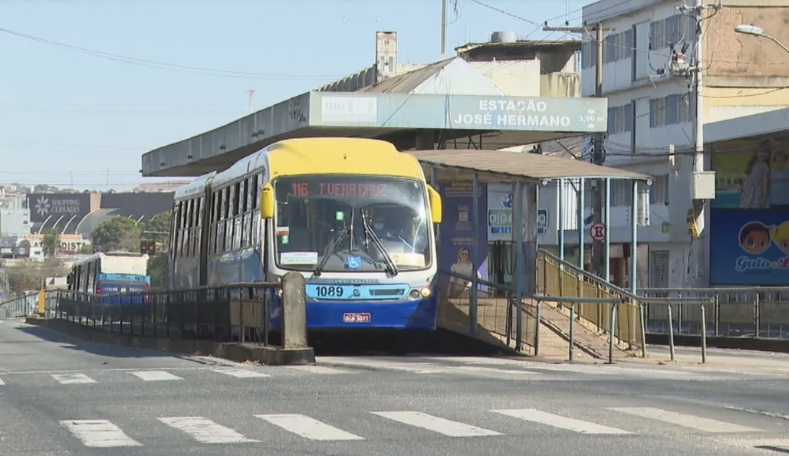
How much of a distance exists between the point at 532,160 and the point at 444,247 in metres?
2.53

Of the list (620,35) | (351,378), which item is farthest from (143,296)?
(620,35)

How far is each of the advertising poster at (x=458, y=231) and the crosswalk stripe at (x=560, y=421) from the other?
46.6 ft

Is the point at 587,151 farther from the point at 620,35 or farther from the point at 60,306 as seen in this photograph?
the point at 60,306

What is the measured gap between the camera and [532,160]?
26391mm

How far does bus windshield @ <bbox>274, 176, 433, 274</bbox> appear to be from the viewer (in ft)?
78.9

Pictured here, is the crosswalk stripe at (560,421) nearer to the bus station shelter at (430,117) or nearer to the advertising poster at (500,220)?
the advertising poster at (500,220)

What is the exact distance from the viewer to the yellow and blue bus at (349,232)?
78.5 feet

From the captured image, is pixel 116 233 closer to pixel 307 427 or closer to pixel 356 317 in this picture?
pixel 356 317

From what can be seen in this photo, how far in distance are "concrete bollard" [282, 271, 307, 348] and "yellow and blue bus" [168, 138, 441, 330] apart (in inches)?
105

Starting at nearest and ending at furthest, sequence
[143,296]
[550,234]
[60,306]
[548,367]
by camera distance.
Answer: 1. [548,367]
2. [143,296]
3. [60,306]
4. [550,234]

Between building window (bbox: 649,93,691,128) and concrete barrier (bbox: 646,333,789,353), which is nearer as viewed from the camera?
concrete barrier (bbox: 646,333,789,353)

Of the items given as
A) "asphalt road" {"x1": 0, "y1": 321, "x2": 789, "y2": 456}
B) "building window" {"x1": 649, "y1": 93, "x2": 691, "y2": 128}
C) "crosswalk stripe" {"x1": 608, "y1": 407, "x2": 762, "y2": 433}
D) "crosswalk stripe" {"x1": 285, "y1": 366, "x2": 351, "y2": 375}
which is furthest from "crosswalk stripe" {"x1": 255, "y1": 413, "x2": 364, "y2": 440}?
"building window" {"x1": 649, "y1": 93, "x2": 691, "y2": 128}

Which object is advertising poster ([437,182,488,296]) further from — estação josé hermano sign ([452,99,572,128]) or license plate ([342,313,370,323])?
estação josé hermano sign ([452,99,572,128])

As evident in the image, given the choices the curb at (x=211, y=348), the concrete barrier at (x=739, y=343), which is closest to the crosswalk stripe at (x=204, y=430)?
the curb at (x=211, y=348)
